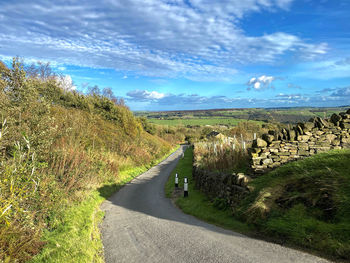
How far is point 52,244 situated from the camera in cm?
597

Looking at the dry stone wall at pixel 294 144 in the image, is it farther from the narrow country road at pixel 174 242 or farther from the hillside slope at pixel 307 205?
the narrow country road at pixel 174 242

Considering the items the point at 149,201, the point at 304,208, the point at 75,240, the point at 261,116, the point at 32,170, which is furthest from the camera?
the point at 261,116

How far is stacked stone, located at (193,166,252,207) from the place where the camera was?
8.54 meters

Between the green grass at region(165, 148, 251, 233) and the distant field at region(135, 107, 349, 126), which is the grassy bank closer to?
the green grass at region(165, 148, 251, 233)

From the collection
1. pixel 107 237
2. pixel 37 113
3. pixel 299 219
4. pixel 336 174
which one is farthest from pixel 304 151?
pixel 37 113

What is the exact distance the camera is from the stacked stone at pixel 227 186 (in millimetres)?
8539

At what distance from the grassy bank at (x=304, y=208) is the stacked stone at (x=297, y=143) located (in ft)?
3.15

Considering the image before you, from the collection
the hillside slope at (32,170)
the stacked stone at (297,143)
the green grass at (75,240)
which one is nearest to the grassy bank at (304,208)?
the stacked stone at (297,143)

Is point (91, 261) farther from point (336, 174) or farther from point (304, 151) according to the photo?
point (304, 151)

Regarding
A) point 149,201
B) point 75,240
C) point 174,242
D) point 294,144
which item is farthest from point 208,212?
point 75,240

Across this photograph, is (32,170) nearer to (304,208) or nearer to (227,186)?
(304,208)

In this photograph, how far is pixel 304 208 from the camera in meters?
6.26

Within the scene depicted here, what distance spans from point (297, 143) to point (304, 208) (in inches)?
143

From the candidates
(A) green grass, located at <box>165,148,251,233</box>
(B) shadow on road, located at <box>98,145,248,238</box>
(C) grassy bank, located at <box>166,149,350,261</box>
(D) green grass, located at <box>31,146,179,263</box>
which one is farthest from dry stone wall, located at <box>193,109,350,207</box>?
(D) green grass, located at <box>31,146,179,263</box>
